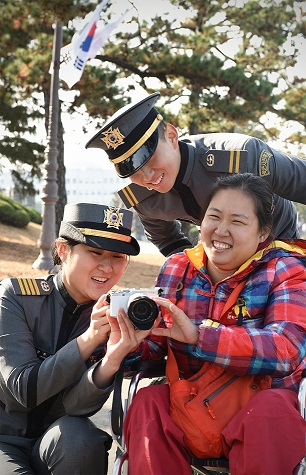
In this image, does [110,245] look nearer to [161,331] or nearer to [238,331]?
[161,331]

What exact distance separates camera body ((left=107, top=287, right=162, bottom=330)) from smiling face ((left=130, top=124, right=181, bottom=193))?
895 mm

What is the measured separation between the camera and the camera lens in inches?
76.0

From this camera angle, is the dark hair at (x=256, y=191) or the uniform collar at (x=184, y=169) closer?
the dark hair at (x=256, y=191)

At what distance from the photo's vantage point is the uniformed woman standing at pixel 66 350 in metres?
2.09

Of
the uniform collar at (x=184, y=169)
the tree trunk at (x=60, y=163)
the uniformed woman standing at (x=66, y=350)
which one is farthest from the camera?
the tree trunk at (x=60, y=163)

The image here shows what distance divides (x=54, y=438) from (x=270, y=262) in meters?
0.91

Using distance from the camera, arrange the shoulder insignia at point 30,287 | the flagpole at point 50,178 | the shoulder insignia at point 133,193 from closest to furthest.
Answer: the shoulder insignia at point 30,287
the shoulder insignia at point 133,193
the flagpole at point 50,178

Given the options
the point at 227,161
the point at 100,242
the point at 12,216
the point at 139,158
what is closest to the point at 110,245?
the point at 100,242

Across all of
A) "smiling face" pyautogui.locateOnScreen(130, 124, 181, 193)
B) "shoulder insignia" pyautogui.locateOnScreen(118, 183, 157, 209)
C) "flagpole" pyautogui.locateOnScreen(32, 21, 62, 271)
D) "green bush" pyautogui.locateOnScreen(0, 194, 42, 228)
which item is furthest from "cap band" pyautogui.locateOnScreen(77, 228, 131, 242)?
"green bush" pyautogui.locateOnScreen(0, 194, 42, 228)

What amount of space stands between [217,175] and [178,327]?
109 centimetres

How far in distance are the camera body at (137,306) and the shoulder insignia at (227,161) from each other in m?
0.99

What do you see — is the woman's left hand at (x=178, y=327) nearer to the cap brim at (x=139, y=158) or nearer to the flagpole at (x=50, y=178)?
the cap brim at (x=139, y=158)

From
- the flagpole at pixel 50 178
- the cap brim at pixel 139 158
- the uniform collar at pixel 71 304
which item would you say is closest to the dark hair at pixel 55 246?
the uniform collar at pixel 71 304

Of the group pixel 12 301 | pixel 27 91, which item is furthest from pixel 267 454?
pixel 27 91
